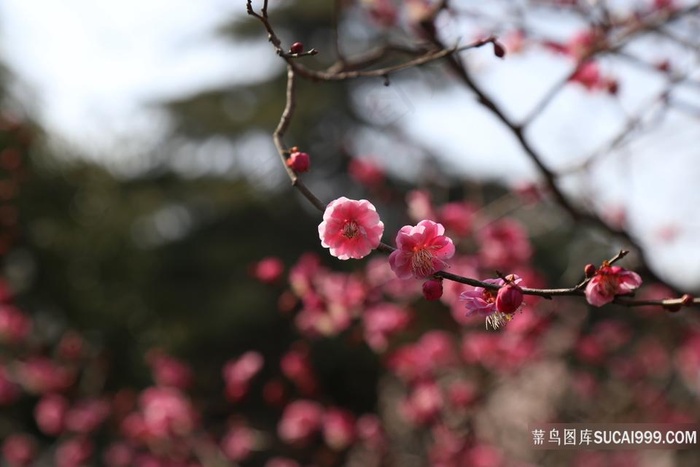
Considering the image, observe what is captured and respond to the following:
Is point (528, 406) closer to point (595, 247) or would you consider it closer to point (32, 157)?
point (595, 247)

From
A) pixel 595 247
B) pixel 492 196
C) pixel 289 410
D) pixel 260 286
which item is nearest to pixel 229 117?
pixel 260 286

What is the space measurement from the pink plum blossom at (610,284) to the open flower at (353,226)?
1.14ft

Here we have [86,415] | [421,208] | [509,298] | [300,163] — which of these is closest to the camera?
[509,298]

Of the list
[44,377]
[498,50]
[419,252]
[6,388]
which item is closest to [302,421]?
[44,377]

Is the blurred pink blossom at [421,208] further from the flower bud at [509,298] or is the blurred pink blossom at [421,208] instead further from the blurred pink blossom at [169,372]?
the blurred pink blossom at [169,372]

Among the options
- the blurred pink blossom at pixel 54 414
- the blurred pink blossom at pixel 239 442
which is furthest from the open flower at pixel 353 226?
the blurred pink blossom at pixel 54 414

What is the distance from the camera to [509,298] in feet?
3.54

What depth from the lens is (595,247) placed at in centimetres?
627

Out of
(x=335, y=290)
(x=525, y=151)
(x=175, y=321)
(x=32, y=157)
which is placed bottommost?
(x=175, y=321)

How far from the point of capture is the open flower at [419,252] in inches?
44.9

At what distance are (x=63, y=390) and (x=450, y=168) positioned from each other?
244 inches

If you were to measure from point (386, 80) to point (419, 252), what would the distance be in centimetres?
64

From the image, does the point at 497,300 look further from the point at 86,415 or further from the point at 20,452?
the point at 20,452

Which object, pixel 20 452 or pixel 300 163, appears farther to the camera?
pixel 20 452
